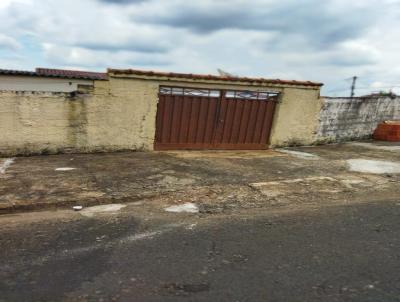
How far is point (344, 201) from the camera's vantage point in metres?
7.34

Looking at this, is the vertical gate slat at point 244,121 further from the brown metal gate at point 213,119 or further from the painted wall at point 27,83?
the painted wall at point 27,83

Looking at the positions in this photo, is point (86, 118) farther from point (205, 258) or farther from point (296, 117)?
point (205, 258)

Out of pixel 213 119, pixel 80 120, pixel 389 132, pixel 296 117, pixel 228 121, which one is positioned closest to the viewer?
pixel 80 120

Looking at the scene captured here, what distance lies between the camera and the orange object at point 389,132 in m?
16.3

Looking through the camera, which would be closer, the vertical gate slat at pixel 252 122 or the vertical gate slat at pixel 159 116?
the vertical gate slat at pixel 159 116

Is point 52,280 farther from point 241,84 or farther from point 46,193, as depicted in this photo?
point 241,84

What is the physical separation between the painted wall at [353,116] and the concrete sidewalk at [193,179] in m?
3.21

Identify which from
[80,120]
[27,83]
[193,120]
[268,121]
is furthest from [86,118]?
[27,83]

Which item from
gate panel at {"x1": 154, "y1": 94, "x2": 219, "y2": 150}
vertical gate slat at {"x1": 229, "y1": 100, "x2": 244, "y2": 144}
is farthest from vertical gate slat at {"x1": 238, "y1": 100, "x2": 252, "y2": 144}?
gate panel at {"x1": 154, "y1": 94, "x2": 219, "y2": 150}

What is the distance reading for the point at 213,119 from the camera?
1291 centimetres

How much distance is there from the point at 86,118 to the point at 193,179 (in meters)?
4.28

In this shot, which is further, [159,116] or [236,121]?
[236,121]

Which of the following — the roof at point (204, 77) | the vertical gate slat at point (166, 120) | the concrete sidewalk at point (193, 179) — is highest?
the roof at point (204, 77)

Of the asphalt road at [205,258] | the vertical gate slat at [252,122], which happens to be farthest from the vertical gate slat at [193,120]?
the asphalt road at [205,258]
